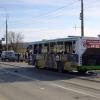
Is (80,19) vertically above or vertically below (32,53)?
above

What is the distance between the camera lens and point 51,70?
3406 cm

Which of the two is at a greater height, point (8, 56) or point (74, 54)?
point (74, 54)

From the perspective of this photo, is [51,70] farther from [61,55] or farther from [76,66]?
[76,66]

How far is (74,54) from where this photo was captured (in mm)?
28250

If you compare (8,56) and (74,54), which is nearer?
(74,54)

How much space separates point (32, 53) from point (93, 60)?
35.6ft

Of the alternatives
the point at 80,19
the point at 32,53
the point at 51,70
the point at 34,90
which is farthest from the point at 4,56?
the point at 34,90

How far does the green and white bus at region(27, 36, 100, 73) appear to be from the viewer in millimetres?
27734

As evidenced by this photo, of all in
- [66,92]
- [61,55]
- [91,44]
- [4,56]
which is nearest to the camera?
[66,92]

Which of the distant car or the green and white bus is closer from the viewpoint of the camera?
the green and white bus

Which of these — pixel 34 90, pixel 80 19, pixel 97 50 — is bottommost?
pixel 34 90

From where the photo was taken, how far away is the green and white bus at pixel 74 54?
Answer: 27734 millimetres

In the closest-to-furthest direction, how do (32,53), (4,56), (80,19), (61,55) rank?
1. (61,55)
2. (32,53)
3. (80,19)
4. (4,56)

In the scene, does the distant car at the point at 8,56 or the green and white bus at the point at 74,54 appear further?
the distant car at the point at 8,56
